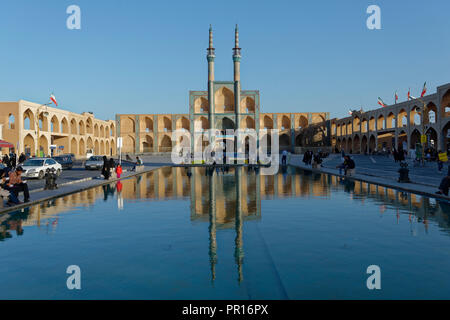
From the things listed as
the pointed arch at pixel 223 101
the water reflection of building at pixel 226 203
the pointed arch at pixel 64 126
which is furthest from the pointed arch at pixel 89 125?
the water reflection of building at pixel 226 203

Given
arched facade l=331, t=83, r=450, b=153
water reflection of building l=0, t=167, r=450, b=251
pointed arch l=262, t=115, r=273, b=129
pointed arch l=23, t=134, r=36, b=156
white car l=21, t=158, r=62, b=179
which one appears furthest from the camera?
pointed arch l=262, t=115, r=273, b=129

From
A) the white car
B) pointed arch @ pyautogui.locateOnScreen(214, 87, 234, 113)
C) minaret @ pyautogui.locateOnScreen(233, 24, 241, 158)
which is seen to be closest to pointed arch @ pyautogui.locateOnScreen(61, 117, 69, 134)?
pointed arch @ pyautogui.locateOnScreen(214, 87, 234, 113)

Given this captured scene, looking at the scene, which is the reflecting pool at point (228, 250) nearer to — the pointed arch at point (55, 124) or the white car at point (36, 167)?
the white car at point (36, 167)

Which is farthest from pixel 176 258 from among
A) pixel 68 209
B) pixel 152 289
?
pixel 68 209

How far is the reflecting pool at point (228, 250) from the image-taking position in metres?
4.42

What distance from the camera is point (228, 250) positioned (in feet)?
20.1

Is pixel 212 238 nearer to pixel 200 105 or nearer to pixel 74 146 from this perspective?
pixel 200 105

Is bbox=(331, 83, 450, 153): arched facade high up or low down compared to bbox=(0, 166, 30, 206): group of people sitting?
up

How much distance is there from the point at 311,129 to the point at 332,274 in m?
68.4

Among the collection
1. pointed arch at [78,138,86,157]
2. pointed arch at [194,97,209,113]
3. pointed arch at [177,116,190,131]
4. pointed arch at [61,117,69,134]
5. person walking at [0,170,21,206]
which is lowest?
person walking at [0,170,21,206]

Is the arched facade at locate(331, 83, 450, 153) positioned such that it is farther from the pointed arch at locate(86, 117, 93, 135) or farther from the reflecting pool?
the pointed arch at locate(86, 117, 93, 135)

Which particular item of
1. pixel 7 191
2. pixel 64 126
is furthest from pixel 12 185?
pixel 64 126

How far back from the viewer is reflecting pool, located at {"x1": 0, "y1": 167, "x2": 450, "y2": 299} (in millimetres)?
4422

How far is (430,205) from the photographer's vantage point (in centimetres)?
1084
